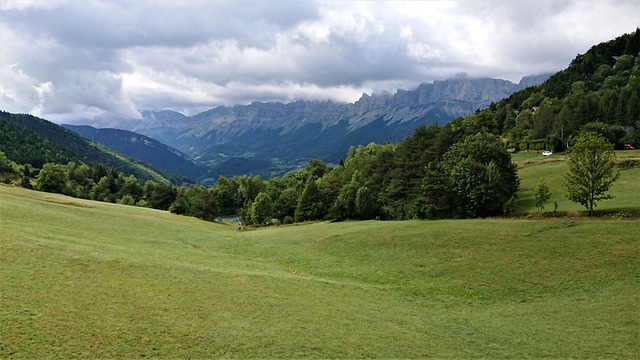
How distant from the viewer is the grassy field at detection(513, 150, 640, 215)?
184ft

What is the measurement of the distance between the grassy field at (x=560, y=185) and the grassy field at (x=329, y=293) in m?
11.5

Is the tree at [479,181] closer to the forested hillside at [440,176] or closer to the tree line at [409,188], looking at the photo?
the tree line at [409,188]

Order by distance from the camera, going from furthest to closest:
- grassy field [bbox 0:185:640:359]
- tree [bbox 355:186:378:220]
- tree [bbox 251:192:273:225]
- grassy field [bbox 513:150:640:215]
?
tree [bbox 251:192:273:225], tree [bbox 355:186:378:220], grassy field [bbox 513:150:640:215], grassy field [bbox 0:185:640:359]

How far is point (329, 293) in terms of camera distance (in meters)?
31.7

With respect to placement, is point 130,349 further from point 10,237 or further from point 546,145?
point 546,145

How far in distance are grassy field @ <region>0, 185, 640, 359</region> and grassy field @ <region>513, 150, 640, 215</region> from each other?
11466 millimetres

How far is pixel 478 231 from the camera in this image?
47.6m

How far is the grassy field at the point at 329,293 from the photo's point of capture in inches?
A: 777

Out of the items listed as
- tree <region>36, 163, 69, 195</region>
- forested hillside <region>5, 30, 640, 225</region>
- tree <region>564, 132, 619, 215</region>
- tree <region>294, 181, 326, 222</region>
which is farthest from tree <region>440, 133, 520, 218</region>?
tree <region>36, 163, 69, 195</region>

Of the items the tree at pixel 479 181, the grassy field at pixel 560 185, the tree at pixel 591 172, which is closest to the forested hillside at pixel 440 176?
the tree at pixel 479 181

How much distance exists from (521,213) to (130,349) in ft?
186

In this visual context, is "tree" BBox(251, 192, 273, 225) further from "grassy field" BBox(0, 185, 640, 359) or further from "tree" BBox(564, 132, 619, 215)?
"tree" BBox(564, 132, 619, 215)

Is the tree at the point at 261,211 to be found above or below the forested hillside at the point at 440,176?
below

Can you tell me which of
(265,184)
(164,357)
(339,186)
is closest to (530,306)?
(164,357)
